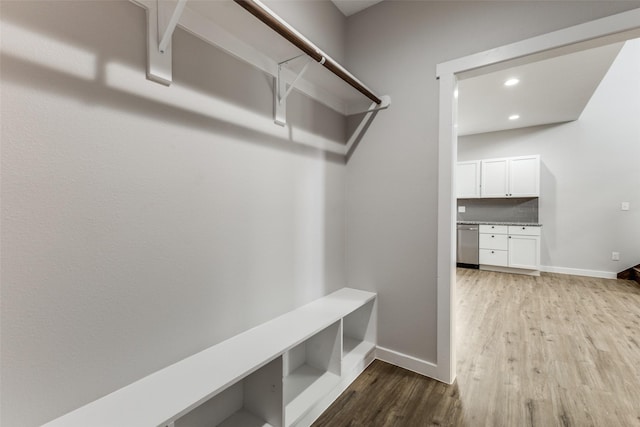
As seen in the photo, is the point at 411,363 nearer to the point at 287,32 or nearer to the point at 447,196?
the point at 447,196

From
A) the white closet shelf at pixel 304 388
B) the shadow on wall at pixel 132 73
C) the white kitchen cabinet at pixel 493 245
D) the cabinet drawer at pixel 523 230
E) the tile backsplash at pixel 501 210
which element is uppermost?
the shadow on wall at pixel 132 73

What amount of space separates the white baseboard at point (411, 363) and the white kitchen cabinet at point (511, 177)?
14.9 feet

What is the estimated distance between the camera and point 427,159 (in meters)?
1.88

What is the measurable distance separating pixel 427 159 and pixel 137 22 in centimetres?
166

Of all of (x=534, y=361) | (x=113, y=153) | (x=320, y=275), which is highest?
(x=113, y=153)

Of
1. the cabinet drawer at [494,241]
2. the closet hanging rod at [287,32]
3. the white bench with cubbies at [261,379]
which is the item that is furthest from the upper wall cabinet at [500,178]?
the closet hanging rod at [287,32]

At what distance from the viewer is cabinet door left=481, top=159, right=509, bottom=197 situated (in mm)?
5305

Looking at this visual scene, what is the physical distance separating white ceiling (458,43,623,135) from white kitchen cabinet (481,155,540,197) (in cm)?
67

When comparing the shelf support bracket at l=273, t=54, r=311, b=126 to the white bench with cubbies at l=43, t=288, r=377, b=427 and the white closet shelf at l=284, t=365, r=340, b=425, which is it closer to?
the white bench with cubbies at l=43, t=288, r=377, b=427

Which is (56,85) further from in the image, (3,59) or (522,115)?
(522,115)

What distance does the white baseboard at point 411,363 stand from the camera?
Answer: 1854 mm

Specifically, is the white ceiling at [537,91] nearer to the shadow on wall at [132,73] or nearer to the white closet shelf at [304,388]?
the shadow on wall at [132,73]

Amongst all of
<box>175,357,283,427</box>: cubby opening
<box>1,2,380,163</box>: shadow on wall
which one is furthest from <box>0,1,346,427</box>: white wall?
<box>175,357,283,427</box>: cubby opening

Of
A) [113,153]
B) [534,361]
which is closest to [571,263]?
[534,361]
